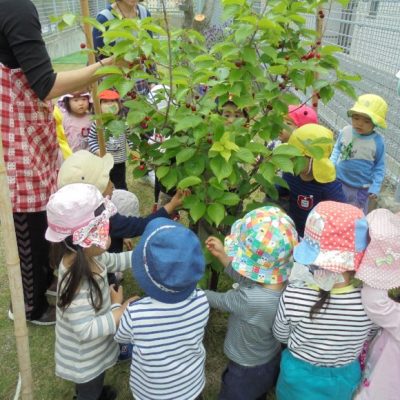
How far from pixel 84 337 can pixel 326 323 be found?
102 cm

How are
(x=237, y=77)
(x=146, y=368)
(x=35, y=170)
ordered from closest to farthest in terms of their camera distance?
(x=146, y=368) < (x=237, y=77) < (x=35, y=170)

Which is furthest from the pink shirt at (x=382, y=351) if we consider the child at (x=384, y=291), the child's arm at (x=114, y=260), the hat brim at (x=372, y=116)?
the hat brim at (x=372, y=116)

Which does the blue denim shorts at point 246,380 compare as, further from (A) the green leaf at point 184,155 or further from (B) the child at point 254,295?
(A) the green leaf at point 184,155

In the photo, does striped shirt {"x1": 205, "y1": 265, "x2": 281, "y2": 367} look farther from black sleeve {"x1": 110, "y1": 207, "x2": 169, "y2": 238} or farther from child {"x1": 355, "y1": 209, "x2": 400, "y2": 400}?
black sleeve {"x1": 110, "y1": 207, "x2": 169, "y2": 238}

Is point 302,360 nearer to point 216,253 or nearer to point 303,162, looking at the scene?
point 216,253

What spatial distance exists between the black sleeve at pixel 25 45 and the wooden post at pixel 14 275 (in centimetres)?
57

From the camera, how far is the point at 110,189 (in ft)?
8.18

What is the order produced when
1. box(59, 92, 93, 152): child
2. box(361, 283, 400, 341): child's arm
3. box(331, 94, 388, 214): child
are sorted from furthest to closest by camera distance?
box(59, 92, 93, 152): child → box(331, 94, 388, 214): child → box(361, 283, 400, 341): child's arm

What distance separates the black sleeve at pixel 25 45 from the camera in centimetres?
188

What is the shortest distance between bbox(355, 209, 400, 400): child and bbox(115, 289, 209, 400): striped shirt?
0.68 meters

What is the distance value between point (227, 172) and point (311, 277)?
22.2 inches

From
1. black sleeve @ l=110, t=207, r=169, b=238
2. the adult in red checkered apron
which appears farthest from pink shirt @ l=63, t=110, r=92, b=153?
black sleeve @ l=110, t=207, r=169, b=238

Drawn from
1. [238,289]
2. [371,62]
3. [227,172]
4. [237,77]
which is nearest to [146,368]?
[238,289]

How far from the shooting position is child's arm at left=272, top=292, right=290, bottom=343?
68.6 inches
